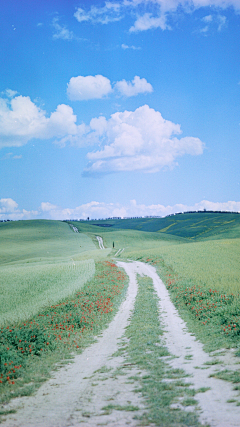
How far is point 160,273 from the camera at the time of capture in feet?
117

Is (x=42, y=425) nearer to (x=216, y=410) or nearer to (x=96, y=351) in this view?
(x=216, y=410)

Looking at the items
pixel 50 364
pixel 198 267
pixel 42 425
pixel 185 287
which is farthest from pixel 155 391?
pixel 198 267

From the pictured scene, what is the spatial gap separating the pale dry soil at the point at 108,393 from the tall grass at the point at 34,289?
6716 mm

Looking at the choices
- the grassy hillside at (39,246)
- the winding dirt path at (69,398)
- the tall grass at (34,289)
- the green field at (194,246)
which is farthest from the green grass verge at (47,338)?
the grassy hillside at (39,246)

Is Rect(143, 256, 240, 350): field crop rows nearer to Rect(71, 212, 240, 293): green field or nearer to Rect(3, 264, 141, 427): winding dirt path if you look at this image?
Rect(71, 212, 240, 293): green field

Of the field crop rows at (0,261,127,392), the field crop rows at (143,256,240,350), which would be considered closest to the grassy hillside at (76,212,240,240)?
the field crop rows at (143,256,240,350)

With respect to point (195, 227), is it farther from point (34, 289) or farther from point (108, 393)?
point (108, 393)

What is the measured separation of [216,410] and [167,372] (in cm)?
271

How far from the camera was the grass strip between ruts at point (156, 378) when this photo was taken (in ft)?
22.2

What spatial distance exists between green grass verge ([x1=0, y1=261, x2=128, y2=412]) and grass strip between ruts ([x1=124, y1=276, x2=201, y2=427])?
2298 mm

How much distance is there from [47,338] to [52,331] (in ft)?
4.66

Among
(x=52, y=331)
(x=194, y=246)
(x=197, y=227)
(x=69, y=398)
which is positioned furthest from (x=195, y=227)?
(x=69, y=398)

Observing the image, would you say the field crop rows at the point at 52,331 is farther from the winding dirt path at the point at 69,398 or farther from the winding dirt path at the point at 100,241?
the winding dirt path at the point at 100,241

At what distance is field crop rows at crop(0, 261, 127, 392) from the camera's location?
35.6 ft
